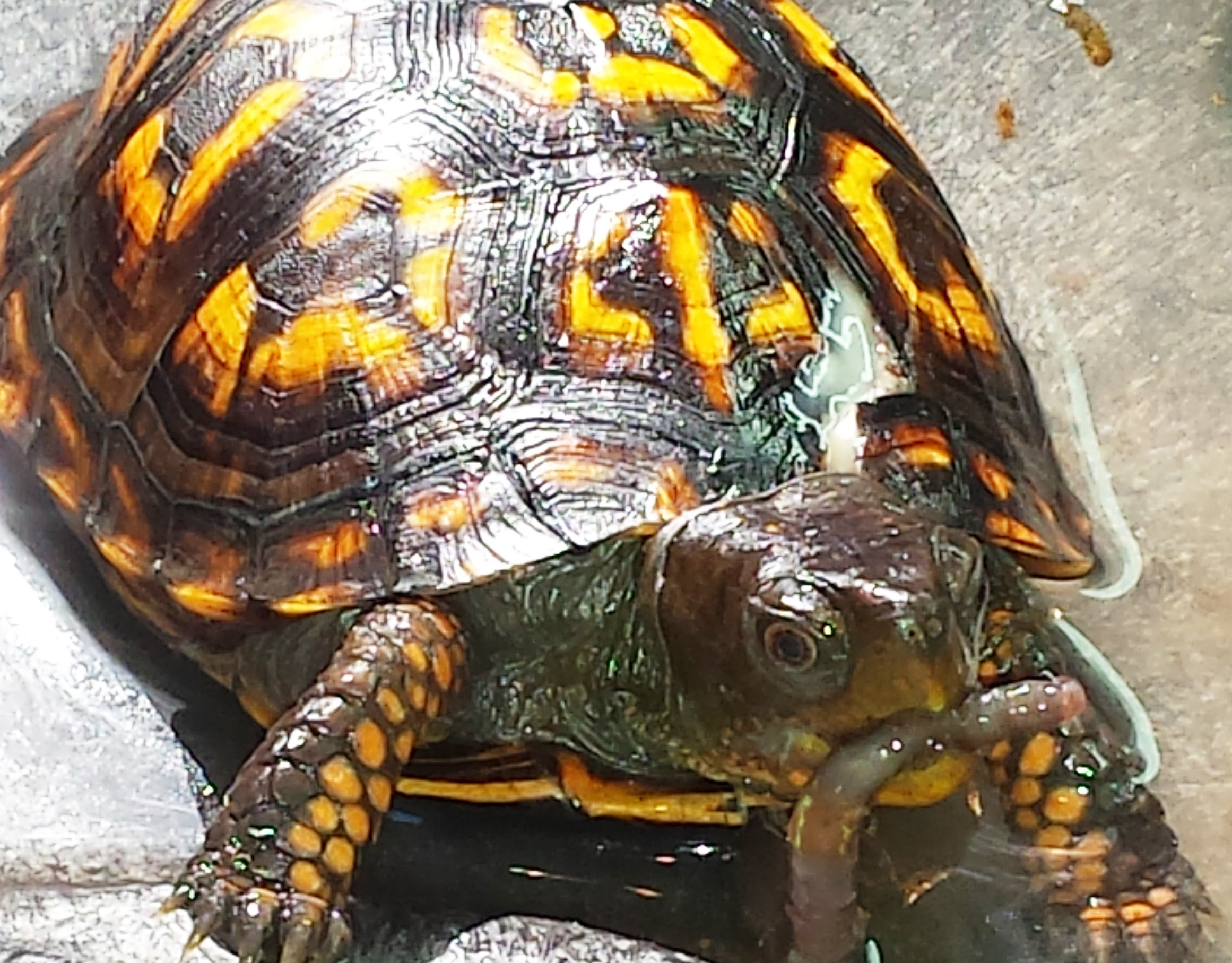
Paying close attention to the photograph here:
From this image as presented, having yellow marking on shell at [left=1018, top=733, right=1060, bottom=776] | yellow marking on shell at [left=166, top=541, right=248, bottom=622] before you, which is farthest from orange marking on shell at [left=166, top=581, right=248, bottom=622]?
yellow marking on shell at [left=1018, top=733, right=1060, bottom=776]

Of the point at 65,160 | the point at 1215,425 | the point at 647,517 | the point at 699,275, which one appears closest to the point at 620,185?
the point at 699,275

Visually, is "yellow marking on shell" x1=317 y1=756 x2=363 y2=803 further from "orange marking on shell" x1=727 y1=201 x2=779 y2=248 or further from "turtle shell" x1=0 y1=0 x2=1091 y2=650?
"orange marking on shell" x1=727 y1=201 x2=779 y2=248

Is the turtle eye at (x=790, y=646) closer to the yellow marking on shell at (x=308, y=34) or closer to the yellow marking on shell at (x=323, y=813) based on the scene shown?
the yellow marking on shell at (x=323, y=813)

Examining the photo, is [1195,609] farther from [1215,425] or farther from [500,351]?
[500,351]

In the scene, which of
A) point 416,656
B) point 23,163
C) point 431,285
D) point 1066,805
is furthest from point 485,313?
point 23,163

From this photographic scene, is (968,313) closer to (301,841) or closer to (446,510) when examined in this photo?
(446,510)

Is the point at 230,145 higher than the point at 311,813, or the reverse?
the point at 230,145

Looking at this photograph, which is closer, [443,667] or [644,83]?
[443,667]
